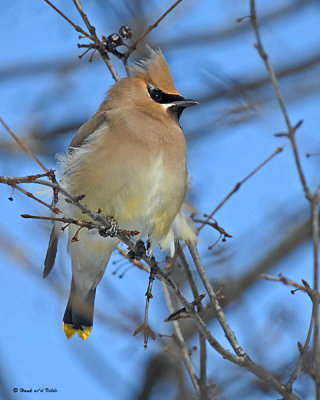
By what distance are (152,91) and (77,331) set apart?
5.45 feet

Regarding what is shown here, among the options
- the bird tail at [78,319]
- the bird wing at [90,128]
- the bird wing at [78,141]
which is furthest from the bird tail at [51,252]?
the bird wing at [90,128]

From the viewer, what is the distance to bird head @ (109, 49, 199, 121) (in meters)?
4.62

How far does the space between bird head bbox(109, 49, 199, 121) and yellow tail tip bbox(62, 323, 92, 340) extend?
149 centimetres

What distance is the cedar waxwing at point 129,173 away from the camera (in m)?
4.22

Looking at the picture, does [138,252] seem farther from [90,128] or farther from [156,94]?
[156,94]

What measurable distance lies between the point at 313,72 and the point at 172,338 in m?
3.40

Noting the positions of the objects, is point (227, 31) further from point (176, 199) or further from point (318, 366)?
point (318, 366)

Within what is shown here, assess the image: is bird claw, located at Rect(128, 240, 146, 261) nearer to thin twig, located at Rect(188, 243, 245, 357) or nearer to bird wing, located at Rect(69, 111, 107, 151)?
thin twig, located at Rect(188, 243, 245, 357)

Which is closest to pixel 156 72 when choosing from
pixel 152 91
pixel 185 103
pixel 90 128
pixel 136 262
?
pixel 152 91

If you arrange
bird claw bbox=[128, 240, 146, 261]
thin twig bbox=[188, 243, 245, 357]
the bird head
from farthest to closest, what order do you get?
1. the bird head
2. bird claw bbox=[128, 240, 146, 261]
3. thin twig bbox=[188, 243, 245, 357]

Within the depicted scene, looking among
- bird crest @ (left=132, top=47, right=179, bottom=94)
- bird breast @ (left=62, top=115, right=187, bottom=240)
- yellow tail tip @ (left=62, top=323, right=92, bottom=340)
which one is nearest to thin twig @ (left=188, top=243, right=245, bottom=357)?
bird breast @ (left=62, top=115, right=187, bottom=240)

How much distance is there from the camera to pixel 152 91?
15.6 ft

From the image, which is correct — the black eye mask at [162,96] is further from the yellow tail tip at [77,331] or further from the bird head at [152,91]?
the yellow tail tip at [77,331]

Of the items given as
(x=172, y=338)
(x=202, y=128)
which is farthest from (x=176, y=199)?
(x=202, y=128)
